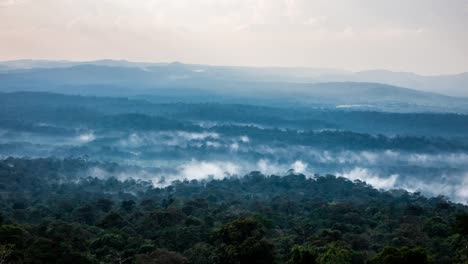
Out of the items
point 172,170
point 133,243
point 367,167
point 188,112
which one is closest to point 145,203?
point 133,243

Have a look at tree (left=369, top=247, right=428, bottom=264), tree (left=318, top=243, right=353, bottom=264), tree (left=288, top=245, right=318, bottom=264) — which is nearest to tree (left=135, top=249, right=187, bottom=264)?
tree (left=288, top=245, right=318, bottom=264)

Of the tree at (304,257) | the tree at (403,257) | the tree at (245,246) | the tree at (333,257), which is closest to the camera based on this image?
the tree at (403,257)

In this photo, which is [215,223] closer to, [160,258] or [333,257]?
[160,258]

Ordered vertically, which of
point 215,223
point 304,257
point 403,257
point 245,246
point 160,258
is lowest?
point 215,223

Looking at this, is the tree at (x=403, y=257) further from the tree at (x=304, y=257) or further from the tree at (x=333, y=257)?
the tree at (x=304, y=257)

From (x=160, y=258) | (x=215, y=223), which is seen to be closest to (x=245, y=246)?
(x=160, y=258)

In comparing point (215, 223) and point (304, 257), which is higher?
point (304, 257)

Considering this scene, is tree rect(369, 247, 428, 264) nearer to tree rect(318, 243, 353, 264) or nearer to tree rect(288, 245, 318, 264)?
tree rect(318, 243, 353, 264)

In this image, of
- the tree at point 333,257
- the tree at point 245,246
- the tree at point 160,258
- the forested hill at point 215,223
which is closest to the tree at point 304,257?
the forested hill at point 215,223

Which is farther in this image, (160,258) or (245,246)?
(160,258)
